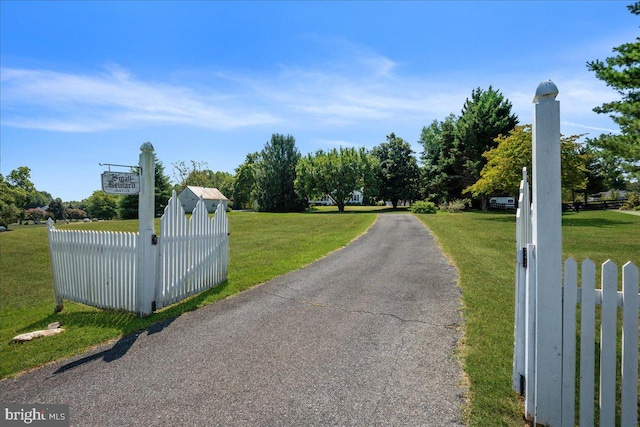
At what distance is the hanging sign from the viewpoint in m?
5.95

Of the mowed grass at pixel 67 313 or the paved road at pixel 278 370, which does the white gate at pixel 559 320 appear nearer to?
the paved road at pixel 278 370

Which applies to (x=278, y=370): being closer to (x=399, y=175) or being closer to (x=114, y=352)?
(x=114, y=352)

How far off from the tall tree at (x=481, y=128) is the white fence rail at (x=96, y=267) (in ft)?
126

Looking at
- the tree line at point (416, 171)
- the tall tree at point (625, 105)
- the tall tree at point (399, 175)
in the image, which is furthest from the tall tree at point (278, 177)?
the tall tree at point (625, 105)

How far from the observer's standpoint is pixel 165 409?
3221 mm

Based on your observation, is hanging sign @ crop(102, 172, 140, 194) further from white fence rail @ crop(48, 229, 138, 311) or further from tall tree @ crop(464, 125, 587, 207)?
tall tree @ crop(464, 125, 587, 207)

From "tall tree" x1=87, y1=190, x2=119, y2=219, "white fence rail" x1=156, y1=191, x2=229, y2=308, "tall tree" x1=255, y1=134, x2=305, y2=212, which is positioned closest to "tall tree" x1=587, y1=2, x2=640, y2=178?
"white fence rail" x1=156, y1=191, x2=229, y2=308

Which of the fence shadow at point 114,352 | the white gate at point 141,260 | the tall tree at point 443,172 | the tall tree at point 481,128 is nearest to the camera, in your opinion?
the fence shadow at point 114,352

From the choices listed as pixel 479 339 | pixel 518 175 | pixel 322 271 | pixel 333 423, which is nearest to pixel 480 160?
pixel 518 175

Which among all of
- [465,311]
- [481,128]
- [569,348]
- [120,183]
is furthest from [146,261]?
[481,128]

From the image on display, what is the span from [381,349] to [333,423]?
1.55 metres

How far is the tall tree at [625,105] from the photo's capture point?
844 cm

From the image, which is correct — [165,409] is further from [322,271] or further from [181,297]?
[322,271]

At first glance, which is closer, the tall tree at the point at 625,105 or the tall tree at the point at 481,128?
the tall tree at the point at 625,105
